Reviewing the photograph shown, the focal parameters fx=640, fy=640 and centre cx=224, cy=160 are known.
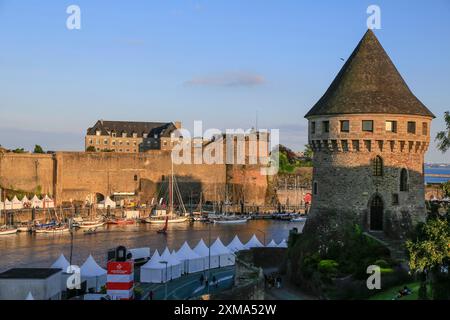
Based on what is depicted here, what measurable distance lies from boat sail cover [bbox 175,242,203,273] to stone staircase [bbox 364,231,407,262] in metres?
15.5

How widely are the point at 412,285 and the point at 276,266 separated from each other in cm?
1303

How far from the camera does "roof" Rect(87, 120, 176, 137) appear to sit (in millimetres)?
123875

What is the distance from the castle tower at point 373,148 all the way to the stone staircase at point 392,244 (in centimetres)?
29

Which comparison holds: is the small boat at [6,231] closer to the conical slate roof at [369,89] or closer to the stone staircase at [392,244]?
the conical slate roof at [369,89]

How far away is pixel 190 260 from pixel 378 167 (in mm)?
16754

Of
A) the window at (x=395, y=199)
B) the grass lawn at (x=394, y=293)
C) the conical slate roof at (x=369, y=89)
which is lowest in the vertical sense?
the grass lawn at (x=394, y=293)

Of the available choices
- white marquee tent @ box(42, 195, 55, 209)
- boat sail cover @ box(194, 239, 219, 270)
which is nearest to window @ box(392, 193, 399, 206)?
boat sail cover @ box(194, 239, 219, 270)

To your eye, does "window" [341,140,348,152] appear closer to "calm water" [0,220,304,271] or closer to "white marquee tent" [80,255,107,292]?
"white marquee tent" [80,255,107,292]

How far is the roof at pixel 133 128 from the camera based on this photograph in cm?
12388

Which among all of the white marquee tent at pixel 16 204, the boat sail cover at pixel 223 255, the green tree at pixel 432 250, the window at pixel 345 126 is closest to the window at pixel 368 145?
the window at pixel 345 126

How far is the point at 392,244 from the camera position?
97.9 feet

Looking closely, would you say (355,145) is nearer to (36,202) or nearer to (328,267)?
(328,267)

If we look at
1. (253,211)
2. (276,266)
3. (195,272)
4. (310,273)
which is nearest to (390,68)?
(310,273)
